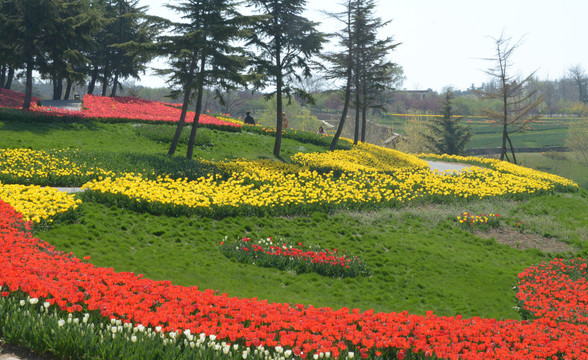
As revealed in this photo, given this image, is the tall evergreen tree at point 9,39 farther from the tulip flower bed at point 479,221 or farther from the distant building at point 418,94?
the distant building at point 418,94

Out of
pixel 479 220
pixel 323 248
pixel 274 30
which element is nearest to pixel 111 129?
pixel 274 30

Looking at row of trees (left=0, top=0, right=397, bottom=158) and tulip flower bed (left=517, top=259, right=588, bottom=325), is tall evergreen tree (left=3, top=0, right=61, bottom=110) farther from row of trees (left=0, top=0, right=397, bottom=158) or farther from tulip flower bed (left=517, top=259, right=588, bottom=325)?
tulip flower bed (left=517, top=259, right=588, bottom=325)

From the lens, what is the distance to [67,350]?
15.7ft

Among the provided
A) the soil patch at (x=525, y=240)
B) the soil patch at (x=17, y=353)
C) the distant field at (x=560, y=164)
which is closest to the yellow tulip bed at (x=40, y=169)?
the soil patch at (x=17, y=353)

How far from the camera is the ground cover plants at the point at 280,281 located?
5246 mm

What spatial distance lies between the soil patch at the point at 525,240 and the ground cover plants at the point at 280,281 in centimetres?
60

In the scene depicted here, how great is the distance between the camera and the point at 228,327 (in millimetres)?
5406

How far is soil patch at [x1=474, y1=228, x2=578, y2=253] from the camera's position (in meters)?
14.1

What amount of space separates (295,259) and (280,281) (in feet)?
3.56

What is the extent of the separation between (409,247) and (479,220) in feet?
15.7

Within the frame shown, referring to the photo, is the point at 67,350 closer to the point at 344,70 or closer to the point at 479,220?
the point at 479,220

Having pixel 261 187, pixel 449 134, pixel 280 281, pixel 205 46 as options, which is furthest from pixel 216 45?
pixel 449 134

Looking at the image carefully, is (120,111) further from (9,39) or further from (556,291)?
(556,291)

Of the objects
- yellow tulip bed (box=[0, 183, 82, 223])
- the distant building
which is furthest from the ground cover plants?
the distant building
